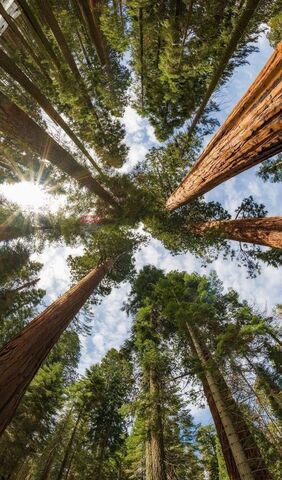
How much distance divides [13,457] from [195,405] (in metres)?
8.49

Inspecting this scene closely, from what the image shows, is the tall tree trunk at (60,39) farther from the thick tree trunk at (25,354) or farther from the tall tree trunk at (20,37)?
the thick tree trunk at (25,354)

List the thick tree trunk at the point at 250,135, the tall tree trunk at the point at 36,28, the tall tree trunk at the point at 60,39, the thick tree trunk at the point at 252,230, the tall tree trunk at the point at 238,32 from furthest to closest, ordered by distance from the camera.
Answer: the thick tree trunk at the point at 252,230
the tall tree trunk at the point at 60,39
the tall tree trunk at the point at 36,28
the tall tree trunk at the point at 238,32
the thick tree trunk at the point at 250,135

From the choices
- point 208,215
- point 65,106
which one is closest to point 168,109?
point 65,106

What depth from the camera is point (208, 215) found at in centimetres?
1309

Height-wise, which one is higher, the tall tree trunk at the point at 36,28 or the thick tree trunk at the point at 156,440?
the tall tree trunk at the point at 36,28

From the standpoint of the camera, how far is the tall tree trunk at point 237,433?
5.65 meters

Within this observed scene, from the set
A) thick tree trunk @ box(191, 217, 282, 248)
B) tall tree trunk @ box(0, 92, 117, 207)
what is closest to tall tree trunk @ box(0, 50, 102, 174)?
tall tree trunk @ box(0, 92, 117, 207)

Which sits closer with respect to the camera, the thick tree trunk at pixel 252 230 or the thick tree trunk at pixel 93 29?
the thick tree trunk at pixel 252 230

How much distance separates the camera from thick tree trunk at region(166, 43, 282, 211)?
380 cm

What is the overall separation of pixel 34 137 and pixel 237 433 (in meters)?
8.23

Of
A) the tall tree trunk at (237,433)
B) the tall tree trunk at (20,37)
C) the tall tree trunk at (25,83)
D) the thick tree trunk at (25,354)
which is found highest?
the tall tree trunk at (20,37)

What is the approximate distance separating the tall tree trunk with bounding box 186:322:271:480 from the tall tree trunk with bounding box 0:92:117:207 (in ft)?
21.8

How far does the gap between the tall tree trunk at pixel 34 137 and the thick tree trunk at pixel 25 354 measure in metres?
4.09

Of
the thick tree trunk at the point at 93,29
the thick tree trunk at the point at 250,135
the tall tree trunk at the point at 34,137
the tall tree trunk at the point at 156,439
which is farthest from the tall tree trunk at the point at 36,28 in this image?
the tall tree trunk at the point at 156,439
